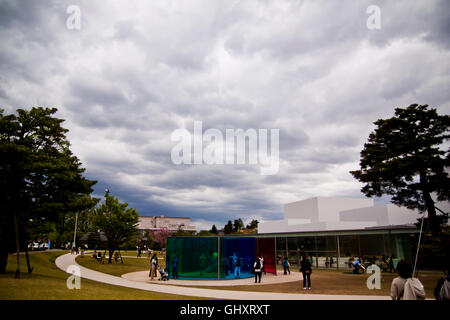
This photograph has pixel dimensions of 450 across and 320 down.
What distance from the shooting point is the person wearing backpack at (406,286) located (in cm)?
575

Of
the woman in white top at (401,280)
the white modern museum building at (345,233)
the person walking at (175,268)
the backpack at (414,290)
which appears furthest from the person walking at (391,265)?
the backpack at (414,290)

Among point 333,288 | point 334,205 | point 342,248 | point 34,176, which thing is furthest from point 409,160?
point 334,205

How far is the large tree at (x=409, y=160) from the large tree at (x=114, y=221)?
26447 millimetres

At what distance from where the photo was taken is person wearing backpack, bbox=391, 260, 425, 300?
18.9 ft

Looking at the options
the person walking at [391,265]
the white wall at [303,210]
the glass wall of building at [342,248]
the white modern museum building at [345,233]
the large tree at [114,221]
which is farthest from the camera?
the white wall at [303,210]

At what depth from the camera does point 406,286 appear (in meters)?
5.89

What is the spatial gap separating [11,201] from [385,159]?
26722 mm

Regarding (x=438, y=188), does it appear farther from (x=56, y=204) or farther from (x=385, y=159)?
(x=56, y=204)

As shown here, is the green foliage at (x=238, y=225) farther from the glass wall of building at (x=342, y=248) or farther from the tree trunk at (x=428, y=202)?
the tree trunk at (x=428, y=202)

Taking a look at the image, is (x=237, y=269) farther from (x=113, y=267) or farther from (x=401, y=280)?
(x=401, y=280)

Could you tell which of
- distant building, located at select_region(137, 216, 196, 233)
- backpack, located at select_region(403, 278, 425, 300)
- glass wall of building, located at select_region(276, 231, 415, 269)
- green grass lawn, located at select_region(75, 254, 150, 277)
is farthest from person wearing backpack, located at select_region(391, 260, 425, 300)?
distant building, located at select_region(137, 216, 196, 233)

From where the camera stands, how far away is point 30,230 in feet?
59.6

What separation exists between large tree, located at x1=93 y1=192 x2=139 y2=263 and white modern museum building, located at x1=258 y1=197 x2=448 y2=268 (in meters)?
20.9
